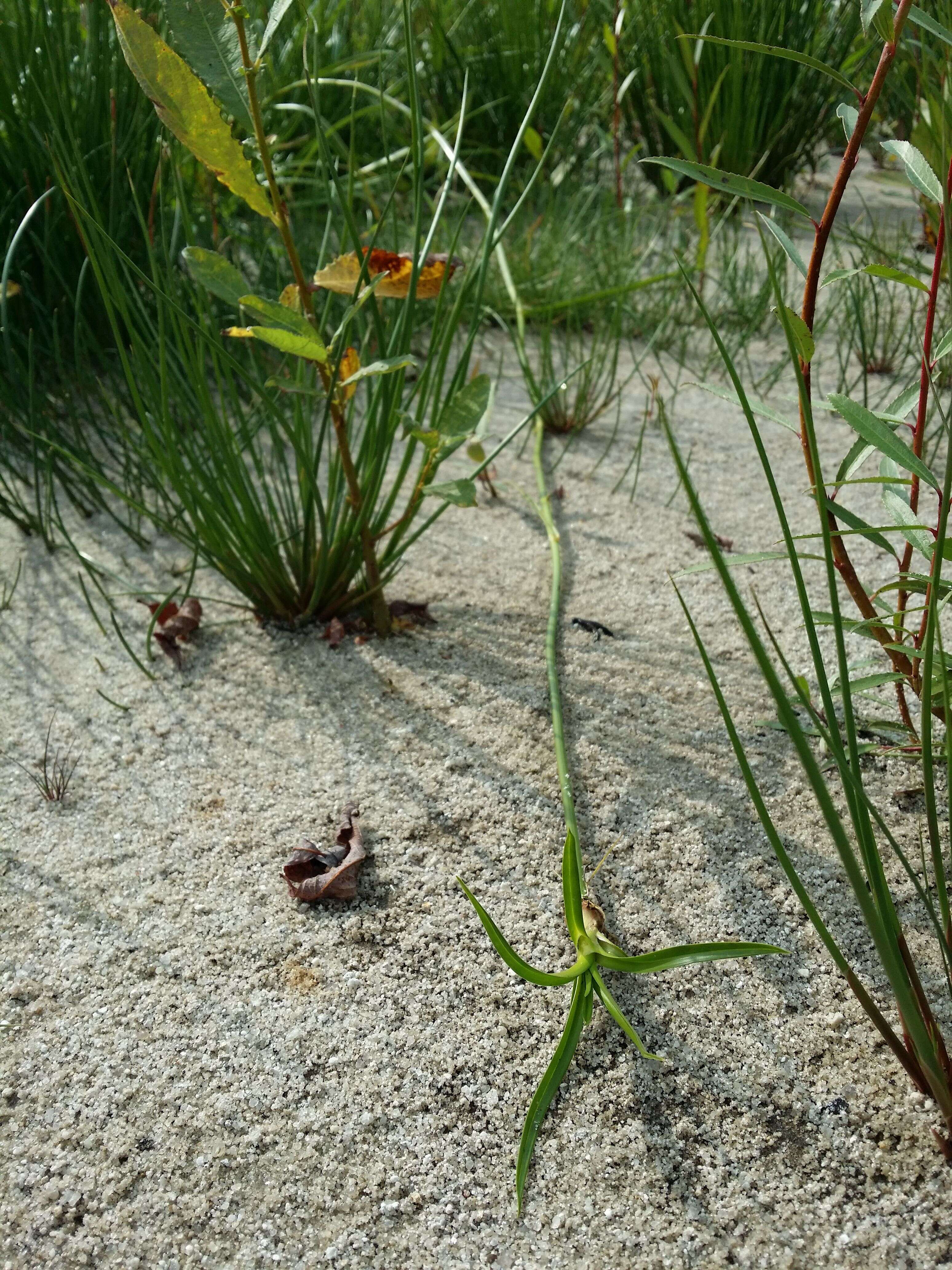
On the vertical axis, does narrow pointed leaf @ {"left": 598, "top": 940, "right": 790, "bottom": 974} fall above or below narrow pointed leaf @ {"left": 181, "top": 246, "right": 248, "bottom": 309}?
below

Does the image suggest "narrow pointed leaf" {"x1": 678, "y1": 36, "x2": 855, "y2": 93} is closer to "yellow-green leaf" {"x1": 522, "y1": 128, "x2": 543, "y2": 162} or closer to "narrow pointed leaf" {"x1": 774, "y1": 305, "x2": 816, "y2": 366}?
"narrow pointed leaf" {"x1": 774, "y1": 305, "x2": 816, "y2": 366}

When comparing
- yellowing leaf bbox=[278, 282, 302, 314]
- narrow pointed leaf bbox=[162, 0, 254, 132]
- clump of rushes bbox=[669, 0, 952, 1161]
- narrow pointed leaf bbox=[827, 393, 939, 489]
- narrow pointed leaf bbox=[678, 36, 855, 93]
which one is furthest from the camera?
yellowing leaf bbox=[278, 282, 302, 314]

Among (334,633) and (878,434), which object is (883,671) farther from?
(334,633)

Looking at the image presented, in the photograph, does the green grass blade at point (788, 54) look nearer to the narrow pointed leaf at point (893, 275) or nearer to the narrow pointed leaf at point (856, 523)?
the narrow pointed leaf at point (893, 275)

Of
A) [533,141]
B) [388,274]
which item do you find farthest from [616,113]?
[388,274]

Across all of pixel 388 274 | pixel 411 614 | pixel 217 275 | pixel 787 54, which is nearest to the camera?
pixel 787 54

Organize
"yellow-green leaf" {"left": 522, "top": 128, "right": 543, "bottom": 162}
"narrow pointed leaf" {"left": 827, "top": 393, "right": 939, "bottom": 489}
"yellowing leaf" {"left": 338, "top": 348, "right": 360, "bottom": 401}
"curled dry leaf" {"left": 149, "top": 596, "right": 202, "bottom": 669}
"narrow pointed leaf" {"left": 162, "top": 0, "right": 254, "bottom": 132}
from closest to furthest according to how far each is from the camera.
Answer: "narrow pointed leaf" {"left": 827, "top": 393, "right": 939, "bottom": 489}
"narrow pointed leaf" {"left": 162, "top": 0, "right": 254, "bottom": 132}
"yellowing leaf" {"left": 338, "top": 348, "right": 360, "bottom": 401}
"curled dry leaf" {"left": 149, "top": 596, "right": 202, "bottom": 669}
"yellow-green leaf" {"left": 522, "top": 128, "right": 543, "bottom": 162}

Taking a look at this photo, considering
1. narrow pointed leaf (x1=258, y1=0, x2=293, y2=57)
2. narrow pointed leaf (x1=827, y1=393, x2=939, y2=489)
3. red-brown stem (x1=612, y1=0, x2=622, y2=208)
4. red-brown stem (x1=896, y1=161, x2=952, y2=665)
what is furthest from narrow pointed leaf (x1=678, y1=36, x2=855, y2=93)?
red-brown stem (x1=612, y1=0, x2=622, y2=208)

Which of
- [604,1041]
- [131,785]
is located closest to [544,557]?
[131,785]
